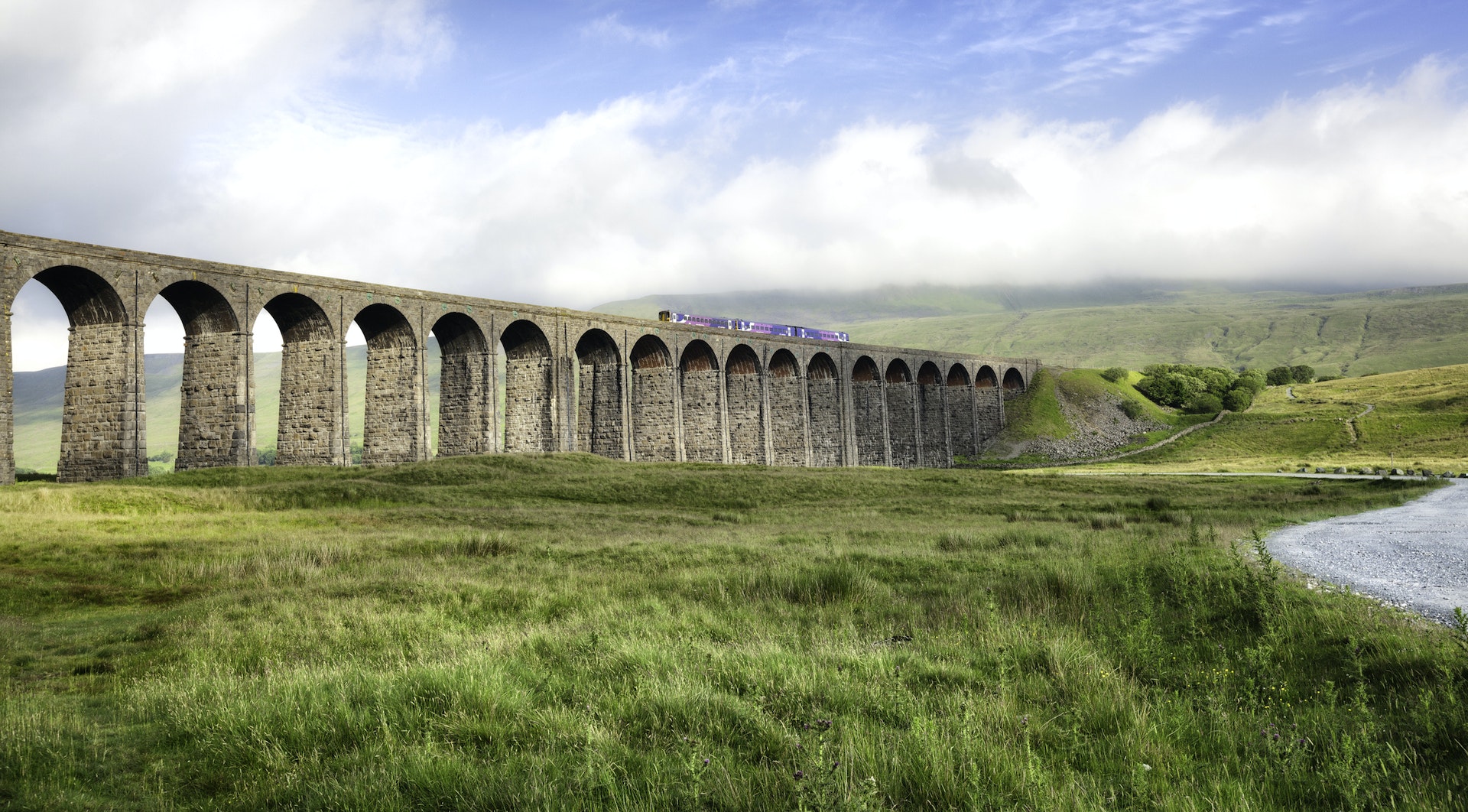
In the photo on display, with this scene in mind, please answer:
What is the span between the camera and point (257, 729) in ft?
19.4

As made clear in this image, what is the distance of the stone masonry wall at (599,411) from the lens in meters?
54.2

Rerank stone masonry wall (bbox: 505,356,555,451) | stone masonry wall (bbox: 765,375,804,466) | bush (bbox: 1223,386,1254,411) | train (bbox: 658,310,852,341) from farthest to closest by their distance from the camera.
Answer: bush (bbox: 1223,386,1254,411)
stone masonry wall (bbox: 765,375,804,466)
train (bbox: 658,310,852,341)
stone masonry wall (bbox: 505,356,555,451)

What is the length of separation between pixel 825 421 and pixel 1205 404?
4739 centimetres

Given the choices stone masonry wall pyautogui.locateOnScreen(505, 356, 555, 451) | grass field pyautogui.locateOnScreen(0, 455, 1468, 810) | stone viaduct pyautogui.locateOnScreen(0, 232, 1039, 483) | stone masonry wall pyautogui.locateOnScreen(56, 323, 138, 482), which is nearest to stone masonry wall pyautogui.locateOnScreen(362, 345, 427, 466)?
stone viaduct pyautogui.locateOnScreen(0, 232, 1039, 483)

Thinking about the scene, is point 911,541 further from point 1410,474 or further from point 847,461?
point 847,461

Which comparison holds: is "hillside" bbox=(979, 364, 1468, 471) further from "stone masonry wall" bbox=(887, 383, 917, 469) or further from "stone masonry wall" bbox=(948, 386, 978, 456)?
"stone masonry wall" bbox=(887, 383, 917, 469)

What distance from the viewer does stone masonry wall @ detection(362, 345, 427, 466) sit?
4375 cm

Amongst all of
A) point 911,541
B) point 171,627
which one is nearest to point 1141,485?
point 911,541

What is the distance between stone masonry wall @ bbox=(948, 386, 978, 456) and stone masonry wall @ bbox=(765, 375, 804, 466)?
2488 cm

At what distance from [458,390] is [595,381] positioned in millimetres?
10114

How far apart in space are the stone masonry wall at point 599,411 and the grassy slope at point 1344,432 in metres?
40.1

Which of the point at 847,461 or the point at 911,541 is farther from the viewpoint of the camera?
the point at 847,461

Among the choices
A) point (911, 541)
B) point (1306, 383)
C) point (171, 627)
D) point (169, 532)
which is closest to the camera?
point (171, 627)

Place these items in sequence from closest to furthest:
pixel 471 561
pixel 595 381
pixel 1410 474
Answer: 1. pixel 471 561
2. pixel 1410 474
3. pixel 595 381
